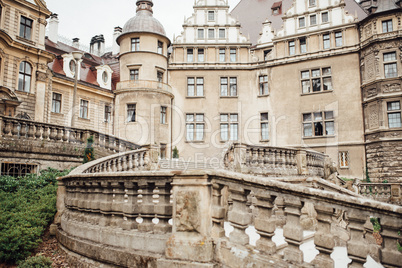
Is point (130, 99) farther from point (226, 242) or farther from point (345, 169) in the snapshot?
point (226, 242)

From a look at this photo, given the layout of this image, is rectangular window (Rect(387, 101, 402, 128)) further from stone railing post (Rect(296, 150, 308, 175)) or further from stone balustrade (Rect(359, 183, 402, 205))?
stone railing post (Rect(296, 150, 308, 175))

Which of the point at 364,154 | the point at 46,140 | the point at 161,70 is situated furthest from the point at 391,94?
the point at 46,140

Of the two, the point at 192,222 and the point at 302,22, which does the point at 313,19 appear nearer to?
the point at 302,22

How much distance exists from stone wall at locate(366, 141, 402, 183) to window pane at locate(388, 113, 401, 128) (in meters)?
1.28

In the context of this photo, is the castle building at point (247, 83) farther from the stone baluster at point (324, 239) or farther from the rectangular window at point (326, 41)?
the stone baluster at point (324, 239)

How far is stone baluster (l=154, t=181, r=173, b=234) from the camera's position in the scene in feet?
13.3

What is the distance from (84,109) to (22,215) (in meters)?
23.5

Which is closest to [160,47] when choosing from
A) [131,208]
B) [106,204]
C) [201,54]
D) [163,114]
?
[201,54]

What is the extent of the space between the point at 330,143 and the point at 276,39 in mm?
9901

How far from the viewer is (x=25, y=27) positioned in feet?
70.0

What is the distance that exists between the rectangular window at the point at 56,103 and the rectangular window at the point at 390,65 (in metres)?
26.2

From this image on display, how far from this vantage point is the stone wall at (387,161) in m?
21.3

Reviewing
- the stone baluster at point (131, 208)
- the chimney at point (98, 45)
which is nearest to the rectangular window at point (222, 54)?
the chimney at point (98, 45)

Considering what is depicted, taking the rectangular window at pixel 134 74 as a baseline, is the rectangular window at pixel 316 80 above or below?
below
